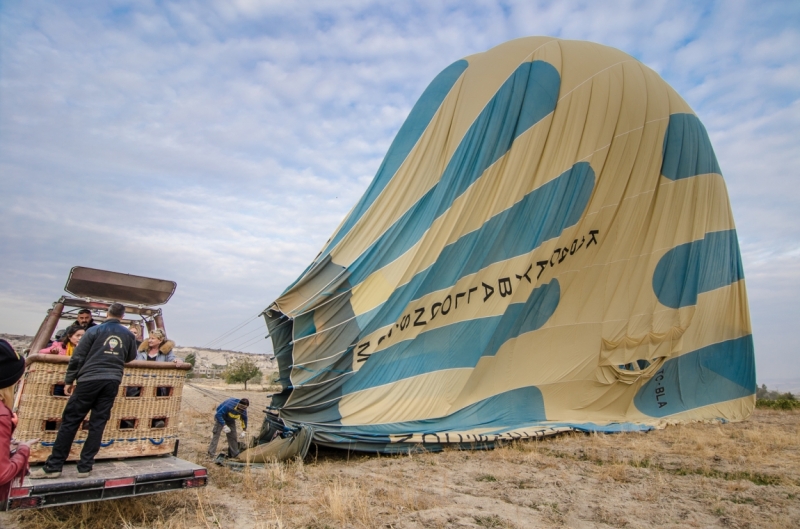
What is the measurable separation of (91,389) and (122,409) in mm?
621

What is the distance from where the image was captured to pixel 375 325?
9469 millimetres

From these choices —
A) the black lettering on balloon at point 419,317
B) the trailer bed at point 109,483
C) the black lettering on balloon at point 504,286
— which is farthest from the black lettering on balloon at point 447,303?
the trailer bed at point 109,483

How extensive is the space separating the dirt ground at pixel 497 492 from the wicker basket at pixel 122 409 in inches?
22.4

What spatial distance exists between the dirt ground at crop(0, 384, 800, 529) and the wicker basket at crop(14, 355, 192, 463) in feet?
1.87

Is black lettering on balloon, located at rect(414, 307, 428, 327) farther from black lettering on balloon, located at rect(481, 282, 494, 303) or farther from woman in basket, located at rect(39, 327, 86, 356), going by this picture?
woman in basket, located at rect(39, 327, 86, 356)

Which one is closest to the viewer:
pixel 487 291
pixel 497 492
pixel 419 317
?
A: pixel 497 492

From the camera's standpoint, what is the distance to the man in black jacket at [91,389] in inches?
190

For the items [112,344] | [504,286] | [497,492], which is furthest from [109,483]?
[504,286]

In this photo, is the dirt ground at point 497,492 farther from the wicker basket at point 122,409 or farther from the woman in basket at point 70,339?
the woman in basket at point 70,339

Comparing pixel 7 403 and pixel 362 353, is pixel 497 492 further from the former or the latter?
pixel 7 403

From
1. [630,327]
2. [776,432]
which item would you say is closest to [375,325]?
[630,327]

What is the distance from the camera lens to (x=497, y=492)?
20.8 feet

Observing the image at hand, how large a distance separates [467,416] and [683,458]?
3523mm

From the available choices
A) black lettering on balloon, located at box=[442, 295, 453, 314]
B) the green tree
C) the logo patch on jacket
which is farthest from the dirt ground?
the green tree
